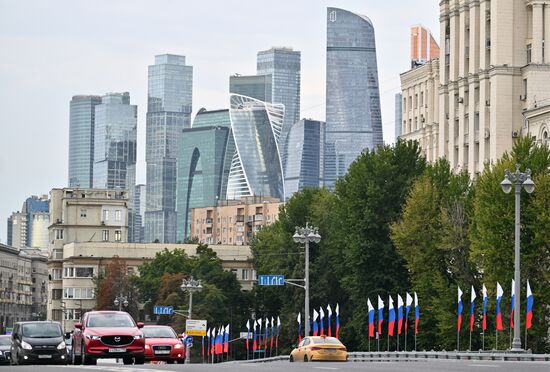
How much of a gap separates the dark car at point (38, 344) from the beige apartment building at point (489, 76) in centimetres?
6653

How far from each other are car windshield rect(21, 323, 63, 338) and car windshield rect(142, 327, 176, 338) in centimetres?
494

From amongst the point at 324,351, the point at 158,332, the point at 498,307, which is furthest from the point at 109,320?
the point at 498,307

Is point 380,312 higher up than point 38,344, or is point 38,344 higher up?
point 380,312

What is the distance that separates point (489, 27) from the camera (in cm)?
13962

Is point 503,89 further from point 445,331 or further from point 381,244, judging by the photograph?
point 445,331

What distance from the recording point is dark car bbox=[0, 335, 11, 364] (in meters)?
72.9

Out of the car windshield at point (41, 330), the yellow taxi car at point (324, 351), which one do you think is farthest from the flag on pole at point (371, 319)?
the car windshield at point (41, 330)

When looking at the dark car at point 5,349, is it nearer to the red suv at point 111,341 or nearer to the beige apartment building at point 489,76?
the red suv at point 111,341

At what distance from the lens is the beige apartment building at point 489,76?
443 ft

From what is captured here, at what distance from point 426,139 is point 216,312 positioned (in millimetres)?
27004

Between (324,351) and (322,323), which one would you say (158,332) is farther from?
(322,323)

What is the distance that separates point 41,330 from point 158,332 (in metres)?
6.28

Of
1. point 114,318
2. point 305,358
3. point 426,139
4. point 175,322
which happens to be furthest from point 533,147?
point 175,322

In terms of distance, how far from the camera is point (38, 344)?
208ft
